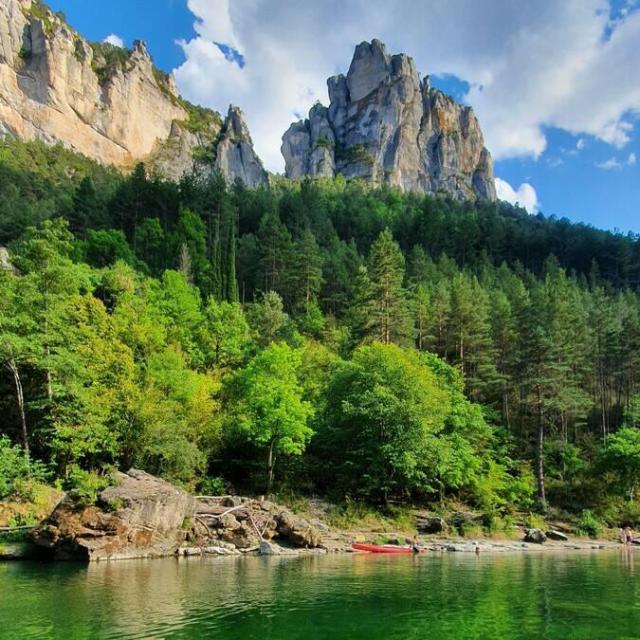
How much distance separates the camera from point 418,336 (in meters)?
67.1

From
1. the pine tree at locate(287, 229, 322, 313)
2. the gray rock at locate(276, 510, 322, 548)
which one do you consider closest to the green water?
the gray rock at locate(276, 510, 322, 548)

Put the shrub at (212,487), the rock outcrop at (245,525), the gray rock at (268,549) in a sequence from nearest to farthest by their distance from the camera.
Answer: the gray rock at (268,549)
the rock outcrop at (245,525)
the shrub at (212,487)

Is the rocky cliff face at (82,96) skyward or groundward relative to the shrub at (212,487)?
skyward

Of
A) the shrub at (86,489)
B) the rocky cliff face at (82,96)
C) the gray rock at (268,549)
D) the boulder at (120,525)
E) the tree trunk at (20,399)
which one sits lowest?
the gray rock at (268,549)

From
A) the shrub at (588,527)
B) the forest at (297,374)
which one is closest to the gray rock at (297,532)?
the forest at (297,374)

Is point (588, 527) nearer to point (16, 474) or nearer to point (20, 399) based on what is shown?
point (16, 474)

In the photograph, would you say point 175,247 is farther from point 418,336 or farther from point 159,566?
point 159,566

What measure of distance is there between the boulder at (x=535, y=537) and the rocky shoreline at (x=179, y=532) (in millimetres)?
503

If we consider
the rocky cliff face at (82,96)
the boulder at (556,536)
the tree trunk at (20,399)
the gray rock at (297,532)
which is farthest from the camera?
the rocky cliff face at (82,96)

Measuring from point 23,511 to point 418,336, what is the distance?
46.0 meters

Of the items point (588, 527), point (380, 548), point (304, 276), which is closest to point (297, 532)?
point (380, 548)

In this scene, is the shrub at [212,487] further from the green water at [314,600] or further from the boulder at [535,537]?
the boulder at [535,537]

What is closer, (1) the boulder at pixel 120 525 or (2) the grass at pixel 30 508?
(1) the boulder at pixel 120 525

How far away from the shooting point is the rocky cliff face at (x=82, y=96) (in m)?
157
